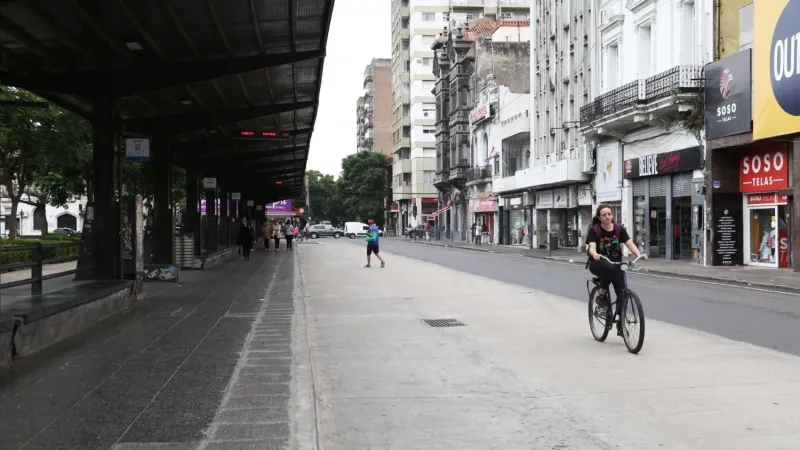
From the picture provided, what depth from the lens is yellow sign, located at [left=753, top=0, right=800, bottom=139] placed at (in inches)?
841

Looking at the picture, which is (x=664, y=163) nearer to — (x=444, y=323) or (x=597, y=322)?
(x=444, y=323)

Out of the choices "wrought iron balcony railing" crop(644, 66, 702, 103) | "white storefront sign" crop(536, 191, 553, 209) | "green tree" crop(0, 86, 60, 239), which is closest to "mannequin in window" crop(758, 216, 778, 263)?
"wrought iron balcony railing" crop(644, 66, 702, 103)

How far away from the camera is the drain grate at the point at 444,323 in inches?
438

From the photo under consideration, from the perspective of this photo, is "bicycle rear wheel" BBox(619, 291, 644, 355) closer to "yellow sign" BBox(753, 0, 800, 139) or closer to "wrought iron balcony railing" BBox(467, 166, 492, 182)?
"yellow sign" BBox(753, 0, 800, 139)

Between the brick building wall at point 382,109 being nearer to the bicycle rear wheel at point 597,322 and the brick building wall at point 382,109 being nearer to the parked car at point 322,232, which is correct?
the parked car at point 322,232

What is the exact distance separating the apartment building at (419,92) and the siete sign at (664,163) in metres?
51.8

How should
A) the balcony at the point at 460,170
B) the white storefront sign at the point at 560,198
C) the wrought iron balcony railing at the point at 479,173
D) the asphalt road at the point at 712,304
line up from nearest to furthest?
the asphalt road at the point at 712,304 → the white storefront sign at the point at 560,198 → the wrought iron balcony railing at the point at 479,173 → the balcony at the point at 460,170

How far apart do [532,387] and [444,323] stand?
14.8 feet

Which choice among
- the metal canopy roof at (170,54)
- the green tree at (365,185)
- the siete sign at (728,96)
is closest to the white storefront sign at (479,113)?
the siete sign at (728,96)

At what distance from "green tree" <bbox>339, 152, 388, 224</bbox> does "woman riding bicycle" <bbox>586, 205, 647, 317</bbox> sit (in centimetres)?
8958

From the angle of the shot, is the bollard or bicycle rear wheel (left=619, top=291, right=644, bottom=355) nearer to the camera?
bicycle rear wheel (left=619, top=291, right=644, bottom=355)

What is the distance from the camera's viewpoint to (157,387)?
22.7 feet

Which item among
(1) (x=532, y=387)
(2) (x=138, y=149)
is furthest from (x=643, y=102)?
(1) (x=532, y=387)

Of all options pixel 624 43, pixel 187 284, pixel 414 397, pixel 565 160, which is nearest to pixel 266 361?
pixel 414 397
